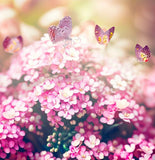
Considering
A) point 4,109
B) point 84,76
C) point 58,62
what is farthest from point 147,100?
point 4,109

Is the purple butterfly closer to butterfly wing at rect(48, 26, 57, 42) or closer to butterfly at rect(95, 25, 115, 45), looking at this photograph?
butterfly wing at rect(48, 26, 57, 42)

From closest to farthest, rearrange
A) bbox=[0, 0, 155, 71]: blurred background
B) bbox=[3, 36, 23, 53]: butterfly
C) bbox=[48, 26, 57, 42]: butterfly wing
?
bbox=[48, 26, 57, 42]: butterfly wing → bbox=[3, 36, 23, 53]: butterfly → bbox=[0, 0, 155, 71]: blurred background

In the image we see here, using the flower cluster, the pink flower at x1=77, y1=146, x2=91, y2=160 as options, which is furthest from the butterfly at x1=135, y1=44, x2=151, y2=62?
the pink flower at x1=77, y1=146, x2=91, y2=160

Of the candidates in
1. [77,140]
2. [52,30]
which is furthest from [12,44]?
[77,140]

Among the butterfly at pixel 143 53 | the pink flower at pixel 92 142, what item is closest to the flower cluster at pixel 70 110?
the pink flower at pixel 92 142

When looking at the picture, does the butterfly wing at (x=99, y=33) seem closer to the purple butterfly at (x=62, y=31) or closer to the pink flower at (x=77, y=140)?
the purple butterfly at (x=62, y=31)

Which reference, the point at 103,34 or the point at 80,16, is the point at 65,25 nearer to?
the point at 103,34

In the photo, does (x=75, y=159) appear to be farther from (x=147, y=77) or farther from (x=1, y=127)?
(x=147, y=77)
